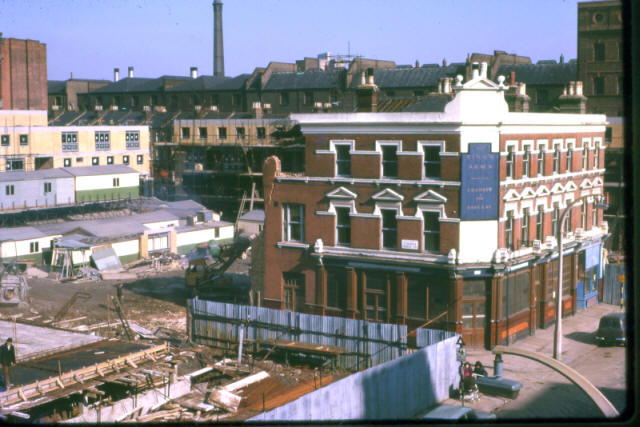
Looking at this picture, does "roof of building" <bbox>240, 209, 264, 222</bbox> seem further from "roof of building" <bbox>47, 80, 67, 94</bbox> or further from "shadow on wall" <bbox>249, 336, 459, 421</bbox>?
"roof of building" <bbox>47, 80, 67, 94</bbox>

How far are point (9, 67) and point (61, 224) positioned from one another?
28.4 m

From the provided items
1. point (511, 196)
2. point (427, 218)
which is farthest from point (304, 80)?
point (427, 218)

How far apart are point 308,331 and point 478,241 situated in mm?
8934

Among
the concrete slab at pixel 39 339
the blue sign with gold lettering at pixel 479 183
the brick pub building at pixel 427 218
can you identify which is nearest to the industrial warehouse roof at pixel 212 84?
the brick pub building at pixel 427 218

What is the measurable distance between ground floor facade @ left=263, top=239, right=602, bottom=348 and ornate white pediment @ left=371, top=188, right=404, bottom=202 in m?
2.94

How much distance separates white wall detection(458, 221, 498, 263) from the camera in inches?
1367

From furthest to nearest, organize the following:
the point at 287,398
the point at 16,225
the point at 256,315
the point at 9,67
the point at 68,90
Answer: the point at 68,90, the point at 9,67, the point at 16,225, the point at 256,315, the point at 287,398

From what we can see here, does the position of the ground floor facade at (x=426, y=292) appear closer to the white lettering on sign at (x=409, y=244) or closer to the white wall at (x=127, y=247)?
the white lettering on sign at (x=409, y=244)

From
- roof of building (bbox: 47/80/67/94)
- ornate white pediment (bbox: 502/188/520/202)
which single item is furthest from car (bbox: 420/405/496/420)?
roof of building (bbox: 47/80/67/94)

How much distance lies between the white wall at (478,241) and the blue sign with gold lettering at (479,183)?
0.38m

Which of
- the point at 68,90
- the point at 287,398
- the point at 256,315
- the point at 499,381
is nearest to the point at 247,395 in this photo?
the point at 287,398

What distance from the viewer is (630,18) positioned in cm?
1549

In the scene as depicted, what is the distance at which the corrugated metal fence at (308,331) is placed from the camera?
Result: 3155 cm

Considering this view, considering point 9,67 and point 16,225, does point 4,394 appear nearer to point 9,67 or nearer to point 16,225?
point 16,225
